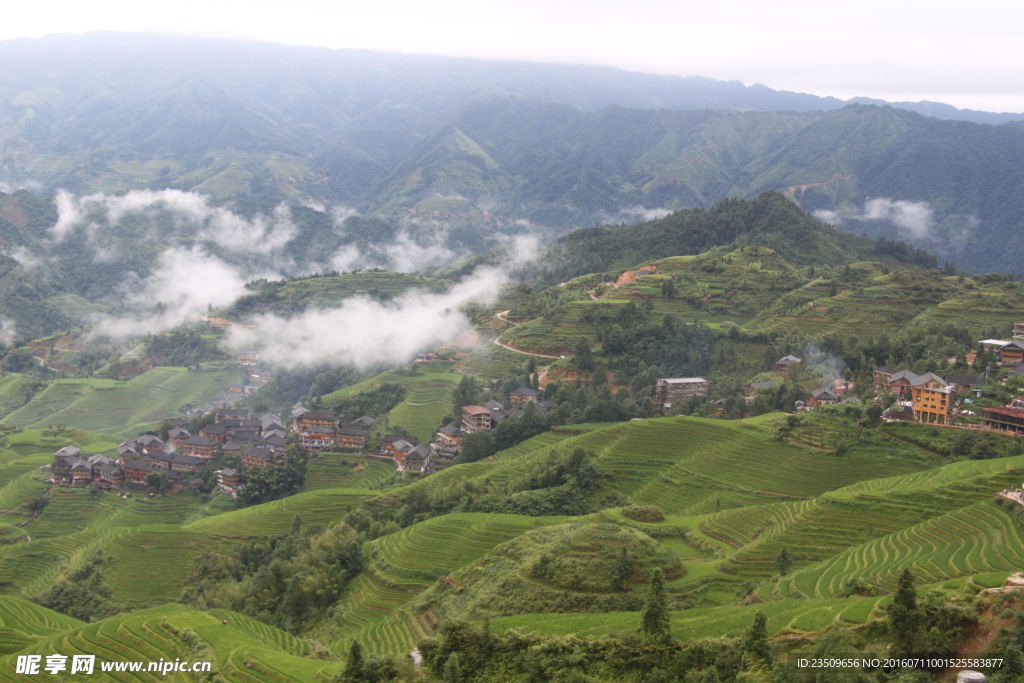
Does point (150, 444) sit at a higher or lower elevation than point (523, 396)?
lower

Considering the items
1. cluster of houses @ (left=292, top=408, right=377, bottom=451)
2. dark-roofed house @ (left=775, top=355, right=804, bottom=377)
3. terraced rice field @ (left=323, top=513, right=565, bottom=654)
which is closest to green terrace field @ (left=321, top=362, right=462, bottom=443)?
cluster of houses @ (left=292, top=408, right=377, bottom=451)

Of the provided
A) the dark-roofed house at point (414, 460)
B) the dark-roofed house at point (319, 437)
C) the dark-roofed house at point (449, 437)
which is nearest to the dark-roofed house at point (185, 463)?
the dark-roofed house at point (319, 437)

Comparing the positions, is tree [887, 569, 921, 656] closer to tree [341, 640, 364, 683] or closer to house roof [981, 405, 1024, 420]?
tree [341, 640, 364, 683]

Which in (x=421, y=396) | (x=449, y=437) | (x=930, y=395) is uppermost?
(x=930, y=395)

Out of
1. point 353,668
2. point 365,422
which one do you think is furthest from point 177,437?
point 353,668

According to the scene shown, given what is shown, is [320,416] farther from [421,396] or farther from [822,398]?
[822,398]

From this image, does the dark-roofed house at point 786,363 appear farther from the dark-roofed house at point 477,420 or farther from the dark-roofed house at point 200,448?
the dark-roofed house at point 200,448

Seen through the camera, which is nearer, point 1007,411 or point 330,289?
point 1007,411
